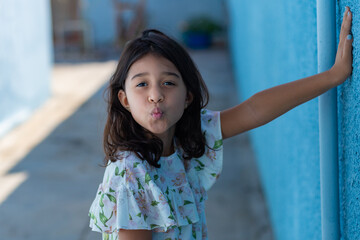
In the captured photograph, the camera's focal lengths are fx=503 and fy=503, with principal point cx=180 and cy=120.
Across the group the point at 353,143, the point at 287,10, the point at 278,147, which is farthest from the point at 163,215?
the point at 278,147

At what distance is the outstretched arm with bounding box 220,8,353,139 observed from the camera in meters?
1.05

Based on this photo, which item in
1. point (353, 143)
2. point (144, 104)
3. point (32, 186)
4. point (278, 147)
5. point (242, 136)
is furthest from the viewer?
point (242, 136)

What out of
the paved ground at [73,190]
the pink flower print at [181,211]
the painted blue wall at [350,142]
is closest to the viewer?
the painted blue wall at [350,142]

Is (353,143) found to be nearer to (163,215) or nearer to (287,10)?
Answer: (163,215)

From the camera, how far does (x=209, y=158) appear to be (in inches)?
56.3

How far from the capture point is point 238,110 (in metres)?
1.34

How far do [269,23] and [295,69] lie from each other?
0.99 meters

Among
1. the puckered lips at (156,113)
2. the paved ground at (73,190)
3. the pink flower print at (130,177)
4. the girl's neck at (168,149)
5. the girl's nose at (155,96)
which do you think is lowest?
the paved ground at (73,190)

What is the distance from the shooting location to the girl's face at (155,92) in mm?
1220

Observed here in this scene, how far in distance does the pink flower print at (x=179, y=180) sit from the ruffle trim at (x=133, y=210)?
57 millimetres

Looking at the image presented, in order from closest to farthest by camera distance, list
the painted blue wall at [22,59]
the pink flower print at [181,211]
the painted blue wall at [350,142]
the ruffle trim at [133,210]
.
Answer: the painted blue wall at [350,142], the ruffle trim at [133,210], the pink flower print at [181,211], the painted blue wall at [22,59]

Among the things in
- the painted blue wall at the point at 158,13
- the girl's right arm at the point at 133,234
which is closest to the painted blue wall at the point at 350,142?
the girl's right arm at the point at 133,234

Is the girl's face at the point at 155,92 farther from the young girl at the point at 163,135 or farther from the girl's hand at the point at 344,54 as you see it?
the girl's hand at the point at 344,54

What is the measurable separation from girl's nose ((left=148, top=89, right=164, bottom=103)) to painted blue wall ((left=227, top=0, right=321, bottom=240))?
427 mm
